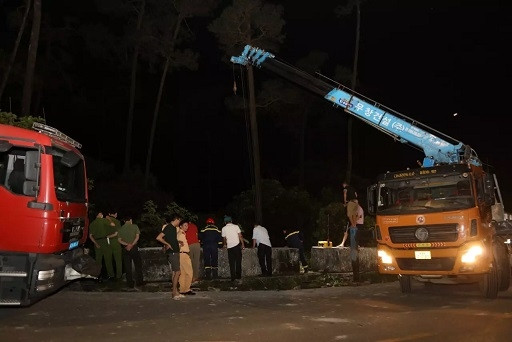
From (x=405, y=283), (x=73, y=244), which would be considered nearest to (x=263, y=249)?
(x=405, y=283)

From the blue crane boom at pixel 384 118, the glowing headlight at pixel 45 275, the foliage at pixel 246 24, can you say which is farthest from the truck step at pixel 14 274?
the foliage at pixel 246 24

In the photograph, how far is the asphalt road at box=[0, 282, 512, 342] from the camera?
7.71m

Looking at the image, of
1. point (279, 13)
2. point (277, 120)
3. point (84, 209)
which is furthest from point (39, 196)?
point (277, 120)

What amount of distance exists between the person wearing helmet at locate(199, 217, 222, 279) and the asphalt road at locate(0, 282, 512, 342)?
2026 mm

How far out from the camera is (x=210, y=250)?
46.9 feet

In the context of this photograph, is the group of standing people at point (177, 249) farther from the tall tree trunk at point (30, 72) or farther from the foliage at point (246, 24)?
the foliage at point (246, 24)

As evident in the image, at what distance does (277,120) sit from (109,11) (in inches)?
713

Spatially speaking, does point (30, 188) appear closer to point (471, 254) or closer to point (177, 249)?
point (177, 249)

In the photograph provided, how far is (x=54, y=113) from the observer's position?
3916 cm

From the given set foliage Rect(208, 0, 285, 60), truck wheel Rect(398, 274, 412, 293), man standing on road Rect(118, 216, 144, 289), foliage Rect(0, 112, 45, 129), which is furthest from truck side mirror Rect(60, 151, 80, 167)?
foliage Rect(208, 0, 285, 60)

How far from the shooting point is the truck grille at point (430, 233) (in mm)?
11023

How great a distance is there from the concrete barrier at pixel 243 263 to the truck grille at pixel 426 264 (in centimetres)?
469

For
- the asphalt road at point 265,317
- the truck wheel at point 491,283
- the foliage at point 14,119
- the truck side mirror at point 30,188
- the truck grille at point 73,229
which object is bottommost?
the asphalt road at point 265,317

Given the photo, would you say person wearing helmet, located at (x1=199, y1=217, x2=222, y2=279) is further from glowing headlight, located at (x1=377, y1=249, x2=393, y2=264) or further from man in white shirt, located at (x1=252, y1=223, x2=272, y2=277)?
glowing headlight, located at (x1=377, y1=249, x2=393, y2=264)
